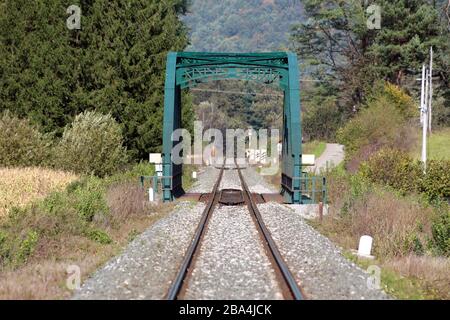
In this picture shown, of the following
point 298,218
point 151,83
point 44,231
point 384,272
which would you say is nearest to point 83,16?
point 151,83

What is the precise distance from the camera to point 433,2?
5225cm

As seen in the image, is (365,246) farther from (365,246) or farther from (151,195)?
(151,195)

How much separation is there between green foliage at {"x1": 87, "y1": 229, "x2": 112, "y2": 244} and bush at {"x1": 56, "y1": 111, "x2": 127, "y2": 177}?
12838 millimetres

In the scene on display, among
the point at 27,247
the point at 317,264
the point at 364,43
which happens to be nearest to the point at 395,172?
the point at 317,264

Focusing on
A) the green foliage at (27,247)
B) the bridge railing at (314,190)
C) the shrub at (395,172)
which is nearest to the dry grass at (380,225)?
the bridge railing at (314,190)

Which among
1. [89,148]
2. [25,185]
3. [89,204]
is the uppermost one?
[89,148]

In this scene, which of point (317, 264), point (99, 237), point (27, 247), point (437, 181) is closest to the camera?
point (317, 264)

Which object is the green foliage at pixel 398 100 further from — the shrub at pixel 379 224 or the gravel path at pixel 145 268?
the gravel path at pixel 145 268

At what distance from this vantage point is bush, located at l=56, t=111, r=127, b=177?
26656 mm

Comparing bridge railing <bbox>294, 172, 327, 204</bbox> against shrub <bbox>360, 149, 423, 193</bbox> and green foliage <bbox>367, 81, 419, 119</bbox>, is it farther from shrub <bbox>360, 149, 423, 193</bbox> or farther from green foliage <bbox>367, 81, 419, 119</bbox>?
green foliage <bbox>367, 81, 419, 119</bbox>

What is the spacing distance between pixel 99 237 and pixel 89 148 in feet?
45.8

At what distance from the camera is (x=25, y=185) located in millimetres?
18938

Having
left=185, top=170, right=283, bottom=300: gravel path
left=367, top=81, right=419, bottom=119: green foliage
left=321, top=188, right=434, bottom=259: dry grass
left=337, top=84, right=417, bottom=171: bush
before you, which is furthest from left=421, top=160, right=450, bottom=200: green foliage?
left=367, top=81, right=419, bottom=119: green foliage
